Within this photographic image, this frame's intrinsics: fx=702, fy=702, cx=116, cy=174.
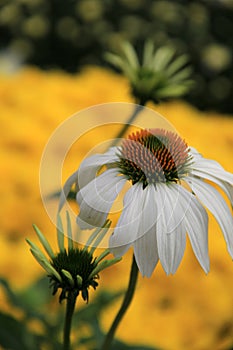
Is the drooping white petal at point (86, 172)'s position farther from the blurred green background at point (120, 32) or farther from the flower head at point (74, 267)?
the blurred green background at point (120, 32)

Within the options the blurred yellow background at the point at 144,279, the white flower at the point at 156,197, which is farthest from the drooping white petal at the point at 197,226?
the blurred yellow background at the point at 144,279

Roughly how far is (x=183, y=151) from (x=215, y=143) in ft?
2.97

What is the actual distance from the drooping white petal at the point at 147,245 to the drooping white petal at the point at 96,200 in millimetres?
30

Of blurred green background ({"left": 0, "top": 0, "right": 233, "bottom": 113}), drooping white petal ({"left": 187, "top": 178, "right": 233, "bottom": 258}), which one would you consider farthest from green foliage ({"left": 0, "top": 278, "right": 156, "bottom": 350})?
blurred green background ({"left": 0, "top": 0, "right": 233, "bottom": 113})

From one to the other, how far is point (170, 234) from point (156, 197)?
0.12ft

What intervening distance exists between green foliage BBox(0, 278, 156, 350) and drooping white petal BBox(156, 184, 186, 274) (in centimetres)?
23

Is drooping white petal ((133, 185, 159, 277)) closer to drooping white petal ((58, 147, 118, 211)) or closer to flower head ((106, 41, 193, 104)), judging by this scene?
drooping white petal ((58, 147, 118, 211))

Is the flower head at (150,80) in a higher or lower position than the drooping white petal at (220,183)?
higher

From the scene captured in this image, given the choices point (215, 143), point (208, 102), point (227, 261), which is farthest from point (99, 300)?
point (208, 102)

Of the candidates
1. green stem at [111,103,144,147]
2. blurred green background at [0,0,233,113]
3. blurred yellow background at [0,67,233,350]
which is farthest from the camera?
blurred green background at [0,0,233,113]

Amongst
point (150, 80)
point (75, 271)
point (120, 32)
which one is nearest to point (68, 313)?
point (75, 271)

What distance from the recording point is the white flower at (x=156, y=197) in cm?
47

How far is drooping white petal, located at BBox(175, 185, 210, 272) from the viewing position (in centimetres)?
47

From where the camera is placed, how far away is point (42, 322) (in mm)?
717
